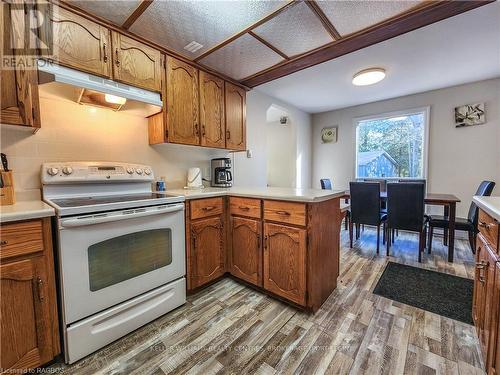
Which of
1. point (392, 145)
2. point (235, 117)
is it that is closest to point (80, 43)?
point (235, 117)

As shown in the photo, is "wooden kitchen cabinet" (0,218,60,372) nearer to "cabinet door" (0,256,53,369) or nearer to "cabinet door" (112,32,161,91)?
"cabinet door" (0,256,53,369)

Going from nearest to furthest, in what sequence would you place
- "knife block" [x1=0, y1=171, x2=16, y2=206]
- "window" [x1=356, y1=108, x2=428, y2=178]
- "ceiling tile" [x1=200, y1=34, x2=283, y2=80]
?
"knife block" [x1=0, y1=171, x2=16, y2=206]
"ceiling tile" [x1=200, y1=34, x2=283, y2=80]
"window" [x1=356, y1=108, x2=428, y2=178]

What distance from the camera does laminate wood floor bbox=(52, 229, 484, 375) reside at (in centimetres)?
123

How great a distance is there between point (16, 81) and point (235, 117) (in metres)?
1.86

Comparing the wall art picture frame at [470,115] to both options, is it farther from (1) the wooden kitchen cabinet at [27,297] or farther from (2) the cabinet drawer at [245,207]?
(1) the wooden kitchen cabinet at [27,297]

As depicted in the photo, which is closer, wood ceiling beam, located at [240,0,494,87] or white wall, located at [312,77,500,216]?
wood ceiling beam, located at [240,0,494,87]

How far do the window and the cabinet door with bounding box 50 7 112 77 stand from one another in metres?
4.30

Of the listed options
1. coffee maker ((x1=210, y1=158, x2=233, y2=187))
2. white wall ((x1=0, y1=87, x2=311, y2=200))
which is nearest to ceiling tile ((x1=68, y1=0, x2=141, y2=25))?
white wall ((x1=0, y1=87, x2=311, y2=200))

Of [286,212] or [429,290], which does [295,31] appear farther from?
[429,290]

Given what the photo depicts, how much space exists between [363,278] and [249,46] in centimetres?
251

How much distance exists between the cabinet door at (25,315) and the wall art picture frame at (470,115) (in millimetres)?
5120

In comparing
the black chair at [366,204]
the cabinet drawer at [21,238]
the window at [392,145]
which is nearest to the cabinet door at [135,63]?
the cabinet drawer at [21,238]

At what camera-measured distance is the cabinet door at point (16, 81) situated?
123cm

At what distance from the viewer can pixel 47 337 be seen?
120 cm
